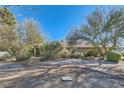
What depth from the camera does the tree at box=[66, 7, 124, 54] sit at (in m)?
17.1

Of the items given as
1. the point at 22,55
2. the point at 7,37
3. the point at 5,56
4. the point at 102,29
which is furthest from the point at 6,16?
the point at 102,29

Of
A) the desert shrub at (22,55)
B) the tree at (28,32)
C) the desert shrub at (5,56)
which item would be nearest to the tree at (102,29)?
the tree at (28,32)

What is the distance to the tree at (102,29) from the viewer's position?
17.1m

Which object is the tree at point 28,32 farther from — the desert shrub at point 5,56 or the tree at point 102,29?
the tree at point 102,29

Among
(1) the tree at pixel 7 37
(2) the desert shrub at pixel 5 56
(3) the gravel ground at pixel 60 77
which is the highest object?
(1) the tree at pixel 7 37

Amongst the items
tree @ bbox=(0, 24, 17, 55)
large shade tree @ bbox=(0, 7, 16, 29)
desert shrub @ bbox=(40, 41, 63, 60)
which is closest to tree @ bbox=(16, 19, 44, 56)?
tree @ bbox=(0, 24, 17, 55)

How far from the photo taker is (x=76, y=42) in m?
20.6

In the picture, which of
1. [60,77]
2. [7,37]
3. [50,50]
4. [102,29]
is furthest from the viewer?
[102,29]

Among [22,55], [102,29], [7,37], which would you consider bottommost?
[22,55]

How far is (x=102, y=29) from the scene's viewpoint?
60.0 ft

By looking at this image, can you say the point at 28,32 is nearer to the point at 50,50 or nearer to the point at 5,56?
the point at 50,50
